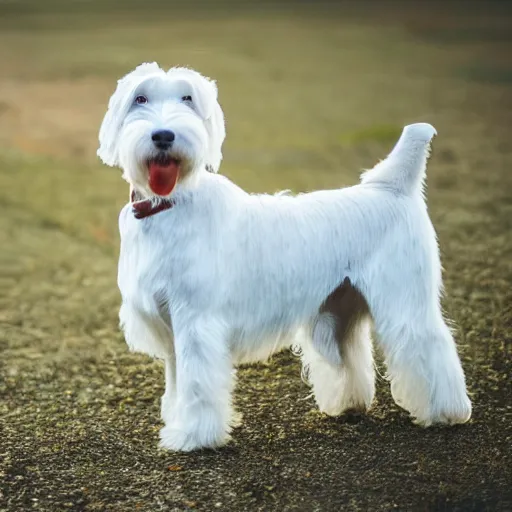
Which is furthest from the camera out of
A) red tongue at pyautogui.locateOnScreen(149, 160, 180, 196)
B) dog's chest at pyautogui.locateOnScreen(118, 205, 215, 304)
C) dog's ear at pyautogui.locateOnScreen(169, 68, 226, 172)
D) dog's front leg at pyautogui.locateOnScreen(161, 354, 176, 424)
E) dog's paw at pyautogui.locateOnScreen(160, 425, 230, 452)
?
dog's front leg at pyautogui.locateOnScreen(161, 354, 176, 424)

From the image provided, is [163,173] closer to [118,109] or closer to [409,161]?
[118,109]

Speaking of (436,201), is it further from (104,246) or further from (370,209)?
(370,209)

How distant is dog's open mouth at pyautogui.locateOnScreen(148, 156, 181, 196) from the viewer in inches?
163

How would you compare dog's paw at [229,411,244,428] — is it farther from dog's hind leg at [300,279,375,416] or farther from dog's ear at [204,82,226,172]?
dog's ear at [204,82,226,172]

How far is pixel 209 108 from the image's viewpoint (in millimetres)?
4309

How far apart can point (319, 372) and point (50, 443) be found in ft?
5.46

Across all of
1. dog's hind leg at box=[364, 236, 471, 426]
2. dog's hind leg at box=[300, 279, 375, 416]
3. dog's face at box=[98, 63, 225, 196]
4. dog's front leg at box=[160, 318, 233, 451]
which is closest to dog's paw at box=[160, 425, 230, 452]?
dog's front leg at box=[160, 318, 233, 451]

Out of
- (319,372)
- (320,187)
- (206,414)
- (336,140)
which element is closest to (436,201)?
(320,187)

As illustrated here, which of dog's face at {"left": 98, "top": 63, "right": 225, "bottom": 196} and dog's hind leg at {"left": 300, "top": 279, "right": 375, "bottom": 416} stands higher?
dog's face at {"left": 98, "top": 63, "right": 225, "bottom": 196}

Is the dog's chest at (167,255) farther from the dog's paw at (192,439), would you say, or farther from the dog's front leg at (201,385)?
the dog's paw at (192,439)

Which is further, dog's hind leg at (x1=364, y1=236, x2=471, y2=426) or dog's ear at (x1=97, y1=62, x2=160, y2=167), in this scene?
dog's hind leg at (x1=364, y1=236, x2=471, y2=426)

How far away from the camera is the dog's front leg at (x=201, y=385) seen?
14.7 ft

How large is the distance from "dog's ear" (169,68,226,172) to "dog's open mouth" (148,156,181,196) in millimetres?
270

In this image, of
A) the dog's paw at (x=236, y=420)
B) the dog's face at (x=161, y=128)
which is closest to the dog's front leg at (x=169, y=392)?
the dog's paw at (x=236, y=420)
